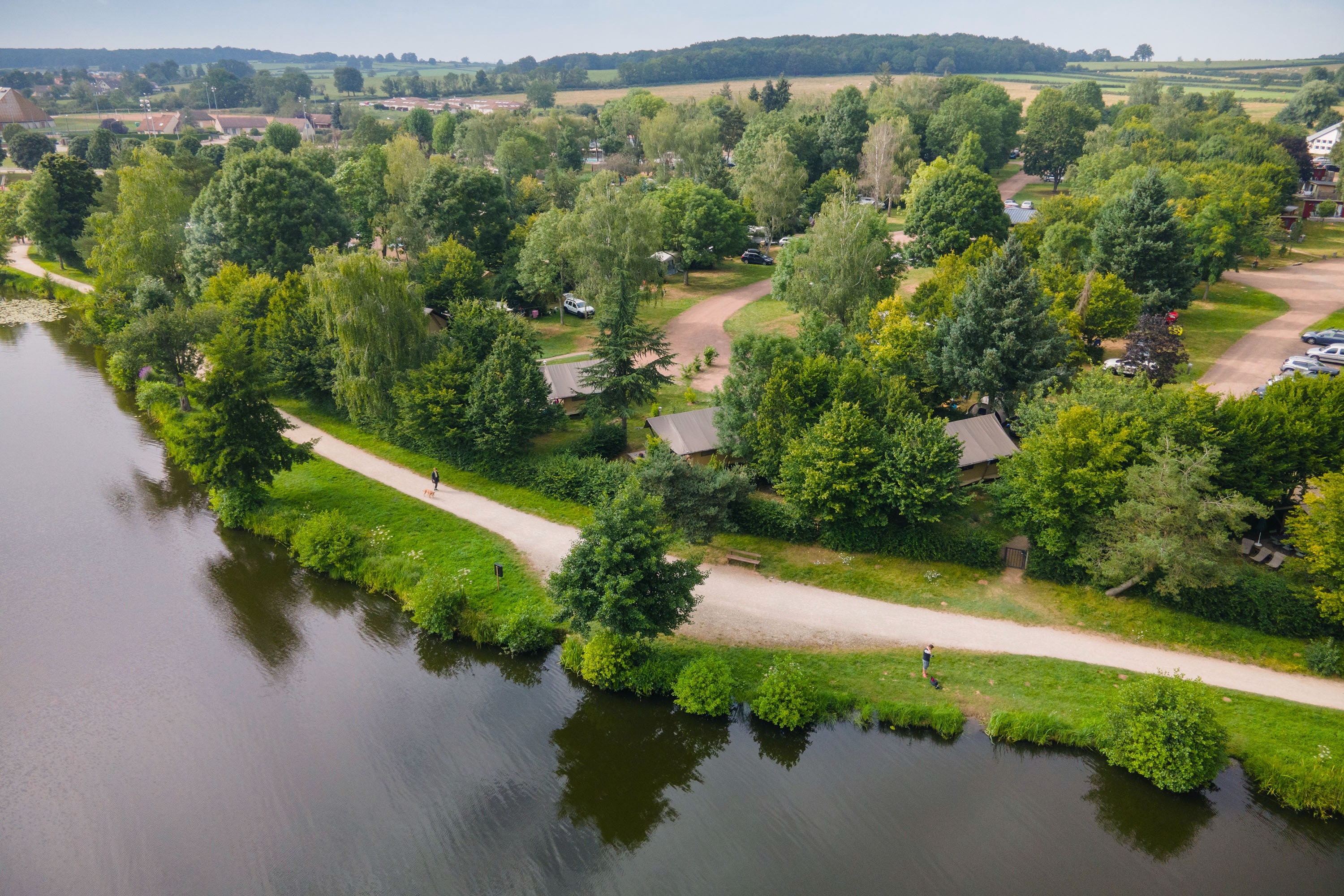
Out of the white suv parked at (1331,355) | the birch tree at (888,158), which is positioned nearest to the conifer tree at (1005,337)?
the white suv parked at (1331,355)

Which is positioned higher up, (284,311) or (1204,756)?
(284,311)

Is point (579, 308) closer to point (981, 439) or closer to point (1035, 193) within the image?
point (981, 439)

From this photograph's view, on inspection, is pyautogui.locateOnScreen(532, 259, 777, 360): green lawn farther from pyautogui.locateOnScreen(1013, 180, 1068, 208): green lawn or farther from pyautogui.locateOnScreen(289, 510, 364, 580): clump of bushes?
pyautogui.locateOnScreen(1013, 180, 1068, 208): green lawn

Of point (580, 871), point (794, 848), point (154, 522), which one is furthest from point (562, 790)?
point (154, 522)

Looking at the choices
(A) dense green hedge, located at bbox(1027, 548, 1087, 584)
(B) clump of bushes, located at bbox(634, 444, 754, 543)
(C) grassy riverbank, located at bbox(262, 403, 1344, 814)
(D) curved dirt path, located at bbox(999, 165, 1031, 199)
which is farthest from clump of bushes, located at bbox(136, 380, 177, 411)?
(D) curved dirt path, located at bbox(999, 165, 1031, 199)

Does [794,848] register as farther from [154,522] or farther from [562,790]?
[154,522]

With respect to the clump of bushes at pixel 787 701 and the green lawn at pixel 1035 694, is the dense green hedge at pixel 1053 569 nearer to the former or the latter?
the green lawn at pixel 1035 694

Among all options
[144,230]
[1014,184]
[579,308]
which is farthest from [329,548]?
[1014,184]
